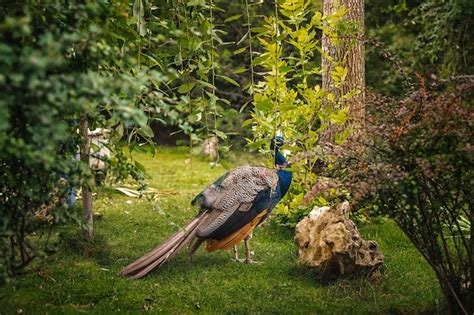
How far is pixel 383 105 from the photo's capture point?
3.56 m

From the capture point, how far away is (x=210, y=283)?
15.3ft

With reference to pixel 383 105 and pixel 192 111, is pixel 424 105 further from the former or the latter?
pixel 192 111

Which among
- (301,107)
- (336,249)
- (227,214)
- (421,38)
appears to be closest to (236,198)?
(227,214)

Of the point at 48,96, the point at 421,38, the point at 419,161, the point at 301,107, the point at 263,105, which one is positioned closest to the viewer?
the point at 48,96

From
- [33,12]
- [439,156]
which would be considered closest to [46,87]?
[33,12]

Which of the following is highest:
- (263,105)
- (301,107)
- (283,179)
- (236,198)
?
(263,105)

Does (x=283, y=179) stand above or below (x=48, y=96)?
below

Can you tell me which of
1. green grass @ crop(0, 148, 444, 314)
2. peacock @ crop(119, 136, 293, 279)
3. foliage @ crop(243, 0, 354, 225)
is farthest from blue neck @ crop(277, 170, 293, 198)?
green grass @ crop(0, 148, 444, 314)

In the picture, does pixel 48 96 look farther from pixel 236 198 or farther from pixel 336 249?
pixel 236 198

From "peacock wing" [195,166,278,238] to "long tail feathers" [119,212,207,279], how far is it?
0.29 feet

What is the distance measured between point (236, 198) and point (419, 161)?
6.90 feet

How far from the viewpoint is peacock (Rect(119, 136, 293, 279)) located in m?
4.70

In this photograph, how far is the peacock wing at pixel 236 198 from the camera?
15.8ft

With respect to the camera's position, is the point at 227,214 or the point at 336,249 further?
the point at 227,214
